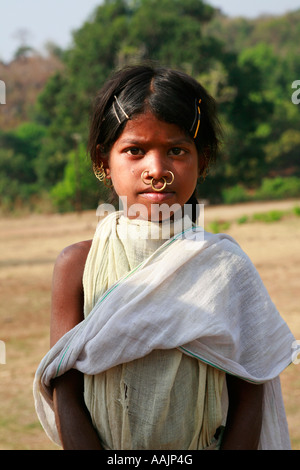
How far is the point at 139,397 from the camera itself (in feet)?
4.29

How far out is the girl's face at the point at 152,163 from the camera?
137cm

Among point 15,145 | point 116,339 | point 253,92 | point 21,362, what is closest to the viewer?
point 116,339

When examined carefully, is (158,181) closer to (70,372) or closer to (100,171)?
(100,171)

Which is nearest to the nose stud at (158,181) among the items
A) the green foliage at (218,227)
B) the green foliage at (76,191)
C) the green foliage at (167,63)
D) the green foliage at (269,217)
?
the green foliage at (218,227)

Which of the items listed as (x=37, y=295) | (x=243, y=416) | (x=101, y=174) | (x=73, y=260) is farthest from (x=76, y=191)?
(x=243, y=416)

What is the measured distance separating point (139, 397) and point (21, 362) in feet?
13.5

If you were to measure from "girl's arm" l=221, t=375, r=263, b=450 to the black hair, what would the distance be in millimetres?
554

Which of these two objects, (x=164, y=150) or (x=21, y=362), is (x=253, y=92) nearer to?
(x=21, y=362)

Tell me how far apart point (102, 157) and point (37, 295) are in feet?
21.9

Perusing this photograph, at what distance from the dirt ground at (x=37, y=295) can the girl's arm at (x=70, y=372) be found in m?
2.48

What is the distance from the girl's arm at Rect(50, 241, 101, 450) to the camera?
1.31m

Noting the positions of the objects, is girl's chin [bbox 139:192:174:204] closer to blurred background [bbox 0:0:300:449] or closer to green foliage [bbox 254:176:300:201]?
blurred background [bbox 0:0:300:449]

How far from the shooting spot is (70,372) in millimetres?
1360
